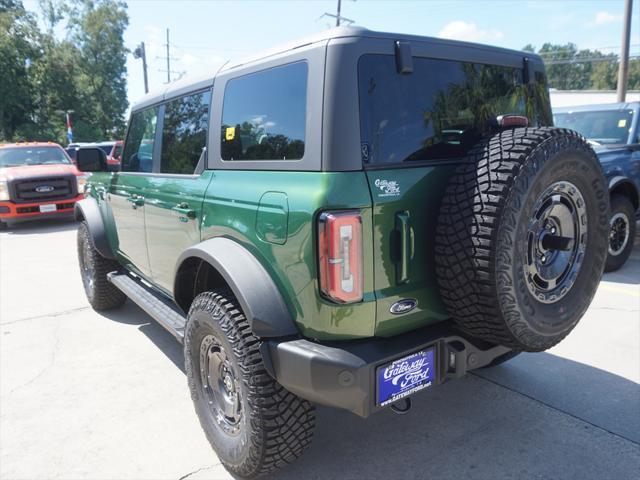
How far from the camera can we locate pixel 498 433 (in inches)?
110

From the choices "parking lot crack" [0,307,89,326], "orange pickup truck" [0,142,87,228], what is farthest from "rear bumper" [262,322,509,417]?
"orange pickup truck" [0,142,87,228]

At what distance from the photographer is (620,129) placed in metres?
6.59

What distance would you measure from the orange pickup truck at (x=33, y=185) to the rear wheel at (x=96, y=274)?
18.1 ft

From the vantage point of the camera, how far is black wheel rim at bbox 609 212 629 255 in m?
5.99

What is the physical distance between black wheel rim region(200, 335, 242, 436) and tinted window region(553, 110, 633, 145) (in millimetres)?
5987

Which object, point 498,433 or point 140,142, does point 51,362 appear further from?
point 498,433

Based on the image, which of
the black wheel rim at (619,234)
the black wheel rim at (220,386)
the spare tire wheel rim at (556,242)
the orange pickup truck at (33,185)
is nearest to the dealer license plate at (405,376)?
the spare tire wheel rim at (556,242)

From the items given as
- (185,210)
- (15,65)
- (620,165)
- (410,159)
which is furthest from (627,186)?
(15,65)

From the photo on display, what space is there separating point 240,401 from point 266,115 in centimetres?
140

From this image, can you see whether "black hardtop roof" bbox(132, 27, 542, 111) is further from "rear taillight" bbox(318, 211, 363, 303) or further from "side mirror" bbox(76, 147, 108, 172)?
"side mirror" bbox(76, 147, 108, 172)

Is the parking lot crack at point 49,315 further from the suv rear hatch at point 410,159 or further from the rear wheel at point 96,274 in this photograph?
the suv rear hatch at point 410,159

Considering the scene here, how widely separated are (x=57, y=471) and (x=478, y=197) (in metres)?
2.54

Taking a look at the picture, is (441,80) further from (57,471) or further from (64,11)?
(64,11)

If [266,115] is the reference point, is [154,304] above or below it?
below
